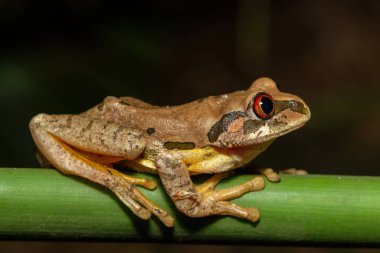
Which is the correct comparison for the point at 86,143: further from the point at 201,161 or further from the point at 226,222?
the point at 226,222

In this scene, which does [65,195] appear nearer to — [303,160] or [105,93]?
[105,93]

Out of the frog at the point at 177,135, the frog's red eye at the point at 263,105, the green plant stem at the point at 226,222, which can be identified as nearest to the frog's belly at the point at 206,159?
the frog at the point at 177,135

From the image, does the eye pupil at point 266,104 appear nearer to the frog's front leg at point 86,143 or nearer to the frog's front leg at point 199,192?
the frog's front leg at point 199,192

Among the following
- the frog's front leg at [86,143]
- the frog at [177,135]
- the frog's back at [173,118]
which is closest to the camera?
the frog's front leg at [86,143]

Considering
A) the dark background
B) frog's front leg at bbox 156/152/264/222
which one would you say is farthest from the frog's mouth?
the dark background

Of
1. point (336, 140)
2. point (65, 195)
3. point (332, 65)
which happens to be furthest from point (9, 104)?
point (332, 65)

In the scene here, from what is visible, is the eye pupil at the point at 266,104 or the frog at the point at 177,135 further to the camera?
the eye pupil at the point at 266,104

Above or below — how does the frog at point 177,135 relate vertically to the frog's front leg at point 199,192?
above
